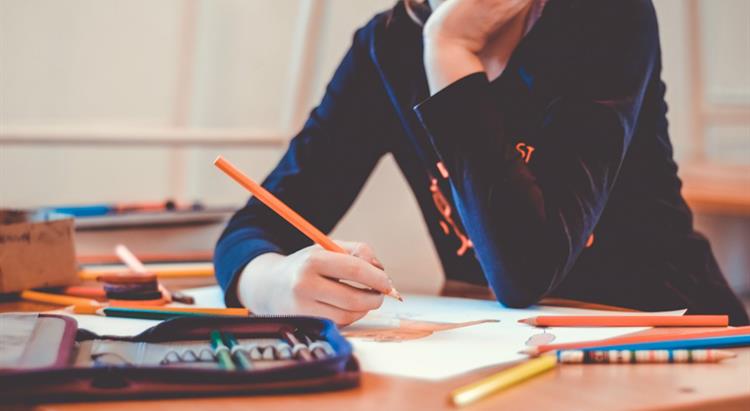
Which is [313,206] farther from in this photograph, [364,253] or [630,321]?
[630,321]

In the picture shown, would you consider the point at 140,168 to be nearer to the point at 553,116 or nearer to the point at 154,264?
the point at 154,264

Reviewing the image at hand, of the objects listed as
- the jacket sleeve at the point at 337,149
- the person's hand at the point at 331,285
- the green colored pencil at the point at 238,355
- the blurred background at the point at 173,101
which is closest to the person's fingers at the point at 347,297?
the person's hand at the point at 331,285

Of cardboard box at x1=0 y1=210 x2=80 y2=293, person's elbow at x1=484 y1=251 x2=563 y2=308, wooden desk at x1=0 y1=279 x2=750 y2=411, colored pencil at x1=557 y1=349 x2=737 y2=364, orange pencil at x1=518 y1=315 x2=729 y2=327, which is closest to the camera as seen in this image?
wooden desk at x1=0 y1=279 x2=750 y2=411

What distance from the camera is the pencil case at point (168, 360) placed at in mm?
541

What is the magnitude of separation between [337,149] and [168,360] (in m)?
0.65

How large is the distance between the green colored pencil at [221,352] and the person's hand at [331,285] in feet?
0.37

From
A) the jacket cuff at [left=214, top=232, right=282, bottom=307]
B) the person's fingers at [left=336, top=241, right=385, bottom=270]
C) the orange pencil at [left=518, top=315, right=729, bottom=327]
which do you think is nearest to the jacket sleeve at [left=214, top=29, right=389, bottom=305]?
the jacket cuff at [left=214, top=232, right=282, bottom=307]

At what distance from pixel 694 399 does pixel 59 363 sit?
1.18 ft

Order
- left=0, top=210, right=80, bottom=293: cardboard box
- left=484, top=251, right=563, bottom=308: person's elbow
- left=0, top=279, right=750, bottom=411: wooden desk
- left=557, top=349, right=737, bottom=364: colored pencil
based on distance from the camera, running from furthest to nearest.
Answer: left=0, top=210, right=80, bottom=293: cardboard box → left=484, top=251, right=563, bottom=308: person's elbow → left=557, top=349, right=737, bottom=364: colored pencil → left=0, top=279, right=750, bottom=411: wooden desk

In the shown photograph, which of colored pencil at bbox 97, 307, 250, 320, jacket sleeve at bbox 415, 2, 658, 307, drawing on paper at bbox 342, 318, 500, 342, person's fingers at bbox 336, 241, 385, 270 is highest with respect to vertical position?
jacket sleeve at bbox 415, 2, 658, 307

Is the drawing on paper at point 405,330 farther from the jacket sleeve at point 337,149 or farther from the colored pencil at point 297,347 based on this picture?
the jacket sleeve at point 337,149

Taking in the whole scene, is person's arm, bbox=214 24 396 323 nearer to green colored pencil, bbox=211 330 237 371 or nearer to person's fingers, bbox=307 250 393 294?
person's fingers, bbox=307 250 393 294

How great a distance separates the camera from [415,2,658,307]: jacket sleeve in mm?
885

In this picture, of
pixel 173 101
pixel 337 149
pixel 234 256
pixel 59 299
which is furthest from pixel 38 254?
pixel 173 101
